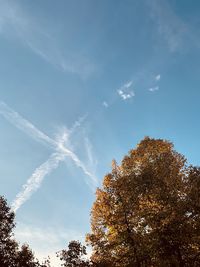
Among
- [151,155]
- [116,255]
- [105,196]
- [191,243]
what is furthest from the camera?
[151,155]

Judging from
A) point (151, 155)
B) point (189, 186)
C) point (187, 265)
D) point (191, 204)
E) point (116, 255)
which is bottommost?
point (187, 265)

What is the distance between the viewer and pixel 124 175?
2780 centimetres

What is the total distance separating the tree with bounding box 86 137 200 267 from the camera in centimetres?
2266

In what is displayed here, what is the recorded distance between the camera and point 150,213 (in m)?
23.6

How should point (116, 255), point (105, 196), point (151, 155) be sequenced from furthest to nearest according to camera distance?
1. point (151, 155)
2. point (105, 196)
3. point (116, 255)

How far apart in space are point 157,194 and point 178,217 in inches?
93.2

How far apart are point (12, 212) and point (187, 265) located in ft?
47.1

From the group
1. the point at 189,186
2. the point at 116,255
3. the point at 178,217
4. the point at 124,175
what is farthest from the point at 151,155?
the point at 116,255

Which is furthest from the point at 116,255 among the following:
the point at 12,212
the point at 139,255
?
the point at 12,212

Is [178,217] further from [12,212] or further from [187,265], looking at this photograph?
[12,212]

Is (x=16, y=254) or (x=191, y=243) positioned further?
(x=16, y=254)

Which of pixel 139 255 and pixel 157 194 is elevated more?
pixel 157 194

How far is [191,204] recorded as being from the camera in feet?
76.4

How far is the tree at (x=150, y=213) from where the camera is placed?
22.7m
